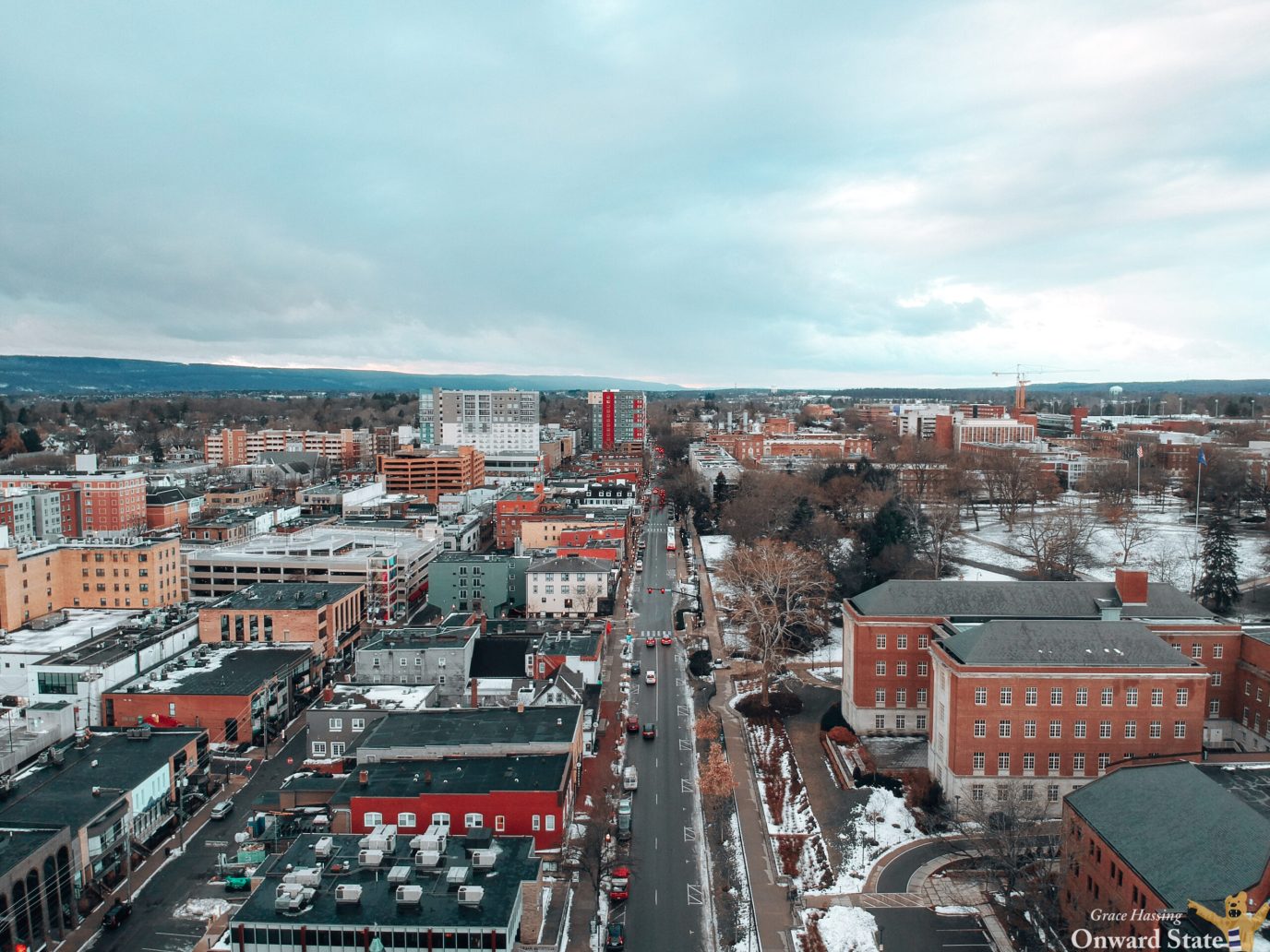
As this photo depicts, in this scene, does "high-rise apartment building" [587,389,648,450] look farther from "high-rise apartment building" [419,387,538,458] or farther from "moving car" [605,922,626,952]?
"moving car" [605,922,626,952]

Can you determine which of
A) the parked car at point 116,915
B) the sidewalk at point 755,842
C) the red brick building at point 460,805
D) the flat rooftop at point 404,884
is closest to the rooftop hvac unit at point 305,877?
the flat rooftop at point 404,884

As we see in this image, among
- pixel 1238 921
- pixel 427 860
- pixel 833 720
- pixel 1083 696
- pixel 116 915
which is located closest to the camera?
pixel 1238 921

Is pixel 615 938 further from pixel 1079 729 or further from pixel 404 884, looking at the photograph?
pixel 1079 729

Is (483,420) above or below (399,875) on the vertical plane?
above

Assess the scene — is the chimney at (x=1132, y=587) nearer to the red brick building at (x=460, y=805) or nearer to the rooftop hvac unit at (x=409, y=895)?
the red brick building at (x=460, y=805)

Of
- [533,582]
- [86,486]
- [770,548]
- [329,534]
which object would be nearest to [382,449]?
[86,486]

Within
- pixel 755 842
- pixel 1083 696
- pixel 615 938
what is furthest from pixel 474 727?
pixel 1083 696

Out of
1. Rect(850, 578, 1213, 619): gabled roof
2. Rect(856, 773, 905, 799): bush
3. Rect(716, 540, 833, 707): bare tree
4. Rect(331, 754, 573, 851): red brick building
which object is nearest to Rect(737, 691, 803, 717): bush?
Rect(716, 540, 833, 707): bare tree
